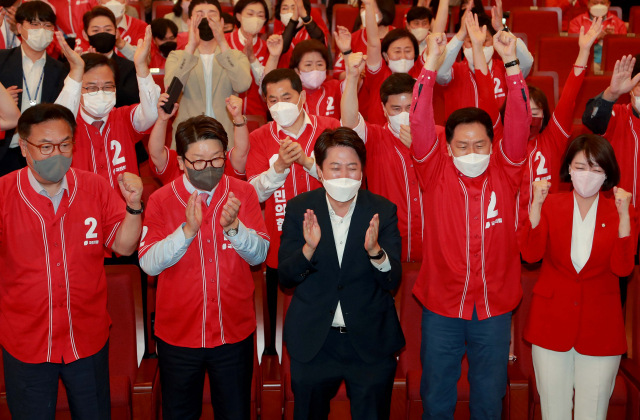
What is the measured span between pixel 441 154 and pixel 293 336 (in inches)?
38.6

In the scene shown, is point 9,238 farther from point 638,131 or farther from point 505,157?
point 638,131

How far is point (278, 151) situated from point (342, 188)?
0.78m

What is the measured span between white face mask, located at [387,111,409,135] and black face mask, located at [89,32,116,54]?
2052 mm

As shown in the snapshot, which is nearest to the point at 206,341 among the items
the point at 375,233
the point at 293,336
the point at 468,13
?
the point at 293,336

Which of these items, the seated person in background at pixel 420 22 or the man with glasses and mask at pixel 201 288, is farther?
the seated person in background at pixel 420 22

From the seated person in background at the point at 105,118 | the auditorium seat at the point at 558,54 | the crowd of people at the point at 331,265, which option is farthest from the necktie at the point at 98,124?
the auditorium seat at the point at 558,54

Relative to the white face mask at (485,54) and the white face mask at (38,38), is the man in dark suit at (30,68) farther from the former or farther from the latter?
→ the white face mask at (485,54)

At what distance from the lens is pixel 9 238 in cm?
233

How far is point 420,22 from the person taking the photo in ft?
15.8

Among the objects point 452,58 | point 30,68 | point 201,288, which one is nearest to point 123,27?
point 30,68

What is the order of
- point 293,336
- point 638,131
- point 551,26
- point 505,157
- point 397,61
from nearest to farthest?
point 293,336
point 505,157
point 638,131
point 397,61
point 551,26

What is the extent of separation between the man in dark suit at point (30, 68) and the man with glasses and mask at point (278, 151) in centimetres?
124

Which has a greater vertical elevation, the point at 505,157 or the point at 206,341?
the point at 505,157

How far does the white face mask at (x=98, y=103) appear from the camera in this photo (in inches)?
123
